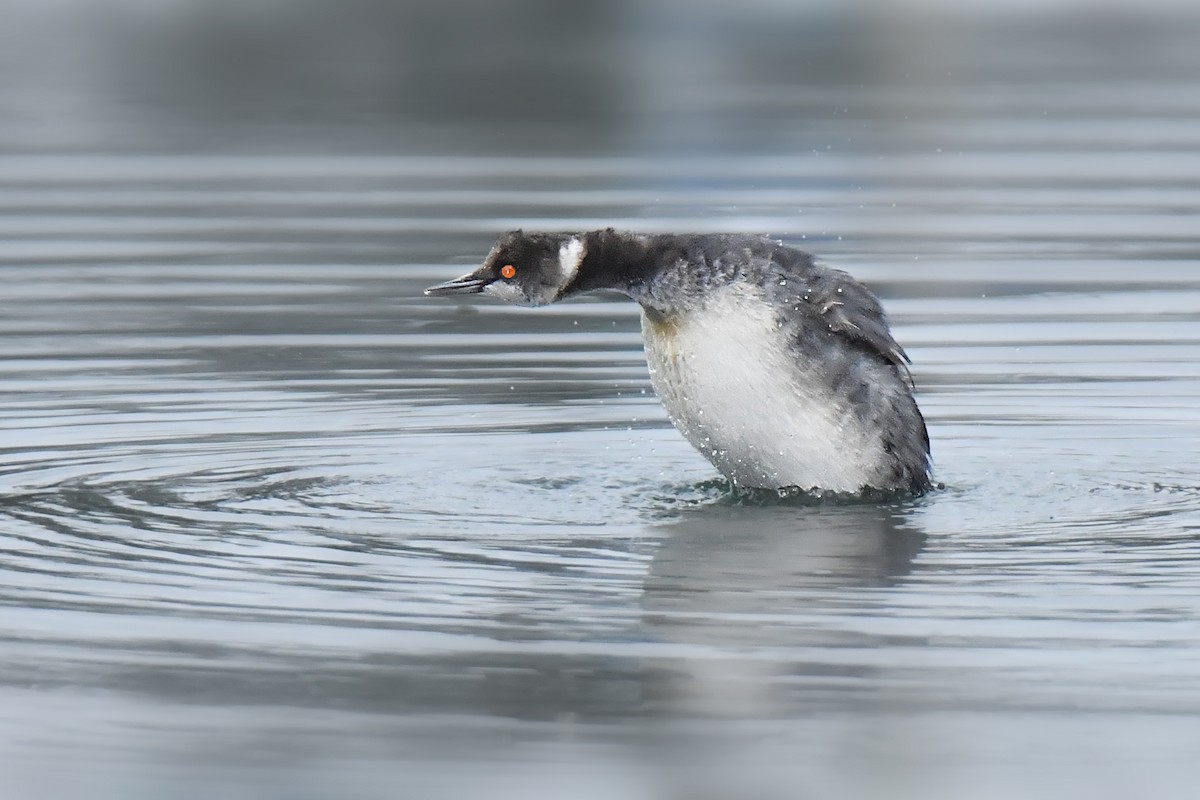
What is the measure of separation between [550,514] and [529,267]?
3.86ft

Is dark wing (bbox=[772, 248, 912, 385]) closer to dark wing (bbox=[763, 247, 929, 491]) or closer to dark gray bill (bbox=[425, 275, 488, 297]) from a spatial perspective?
dark wing (bbox=[763, 247, 929, 491])

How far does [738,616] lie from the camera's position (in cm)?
852

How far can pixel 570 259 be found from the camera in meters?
10.9

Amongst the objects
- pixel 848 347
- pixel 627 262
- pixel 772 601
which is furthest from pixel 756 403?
pixel 772 601

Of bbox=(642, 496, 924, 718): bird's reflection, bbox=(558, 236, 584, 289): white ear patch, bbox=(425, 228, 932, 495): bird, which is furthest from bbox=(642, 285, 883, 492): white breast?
bbox=(558, 236, 584, 289): white ear patch

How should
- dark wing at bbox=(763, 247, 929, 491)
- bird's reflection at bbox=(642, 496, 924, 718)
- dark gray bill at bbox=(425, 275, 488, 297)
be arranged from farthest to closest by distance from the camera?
dark gray bill at bbox=(425, 275, 488, 297) < dark wing at bbox=(763, 247, 929, 491) < bird's reflection at bbox=(642, 496, 924, 718)

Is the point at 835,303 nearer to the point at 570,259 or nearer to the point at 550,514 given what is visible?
the point at 570,259

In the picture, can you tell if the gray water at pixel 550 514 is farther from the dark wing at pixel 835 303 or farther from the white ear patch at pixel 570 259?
the white ear patch at pixel 570 259

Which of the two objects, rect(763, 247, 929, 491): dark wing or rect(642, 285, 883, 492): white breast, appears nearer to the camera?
rect(642, 285, 883, 492): white breast

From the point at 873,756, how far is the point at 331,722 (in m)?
1.46

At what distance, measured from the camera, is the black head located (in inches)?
428

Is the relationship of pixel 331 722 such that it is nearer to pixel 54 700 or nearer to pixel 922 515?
pixel 54 700

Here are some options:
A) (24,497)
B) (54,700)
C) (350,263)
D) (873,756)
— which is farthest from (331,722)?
(350,263)

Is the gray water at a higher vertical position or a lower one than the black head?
lower
